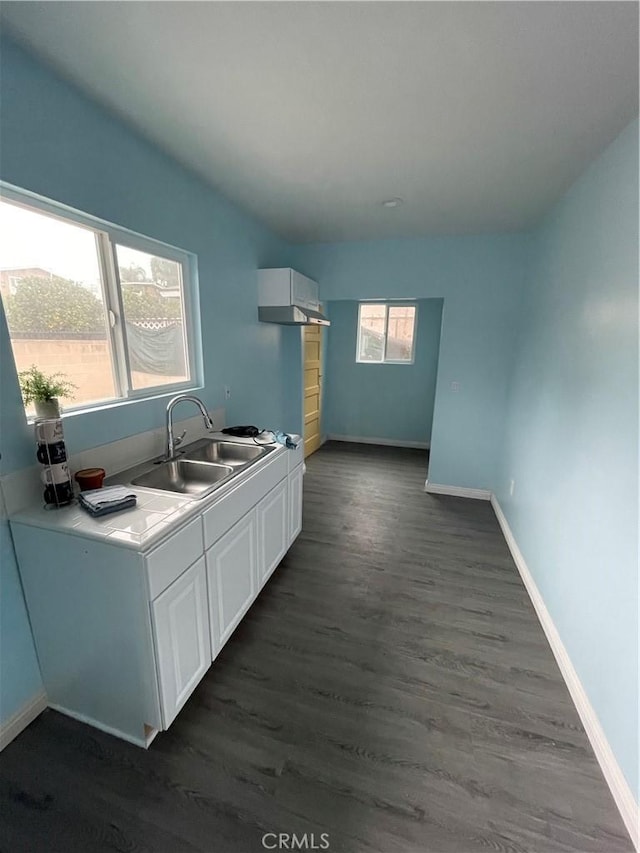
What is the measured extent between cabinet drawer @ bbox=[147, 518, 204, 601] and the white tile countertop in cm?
4

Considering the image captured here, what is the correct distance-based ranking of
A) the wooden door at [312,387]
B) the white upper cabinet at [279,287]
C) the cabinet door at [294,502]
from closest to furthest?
the cabinet door at [294,502], the white upper cabinet at [279,287], the wooden door at [312,387]

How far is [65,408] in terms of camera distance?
5.23 feet

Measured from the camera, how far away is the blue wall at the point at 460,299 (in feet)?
10.7

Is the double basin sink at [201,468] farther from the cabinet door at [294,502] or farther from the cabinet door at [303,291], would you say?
the cabinet door at [303,291]

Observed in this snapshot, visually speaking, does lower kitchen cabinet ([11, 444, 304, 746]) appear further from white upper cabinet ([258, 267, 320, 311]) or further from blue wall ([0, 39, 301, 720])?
white upper cabinet ([258, 267, 320, 311])

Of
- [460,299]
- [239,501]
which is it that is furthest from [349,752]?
[460,299]

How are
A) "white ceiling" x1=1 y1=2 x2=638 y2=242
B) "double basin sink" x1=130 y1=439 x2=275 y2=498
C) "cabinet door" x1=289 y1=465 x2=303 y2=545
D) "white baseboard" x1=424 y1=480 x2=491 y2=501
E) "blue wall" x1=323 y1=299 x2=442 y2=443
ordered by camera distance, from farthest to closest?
"blue wall" x1=323 y1=299 x2=442 y2=443 < "white baseboard" x1=424 y1=480 x2=491 y2=501 < "cabinet door" x1=289 y1=465 x2=303 y2=545 < "double basin sink" x1=130 y1=439 x2=275 y2=498 < "white ceiling" x1=1 y1=2 x2=638 y2=242

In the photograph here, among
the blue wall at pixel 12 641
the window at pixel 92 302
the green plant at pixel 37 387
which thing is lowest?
the blue wall at pixel 12 641

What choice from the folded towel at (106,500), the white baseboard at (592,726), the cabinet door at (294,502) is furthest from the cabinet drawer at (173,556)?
the white baseboard at (592,726)

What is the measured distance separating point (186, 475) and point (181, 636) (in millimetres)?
844

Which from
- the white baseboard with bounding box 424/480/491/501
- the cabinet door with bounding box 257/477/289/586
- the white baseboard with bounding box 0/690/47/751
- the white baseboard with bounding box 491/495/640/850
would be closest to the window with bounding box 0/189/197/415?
the cabinet door with bounding box 257/477/289/586

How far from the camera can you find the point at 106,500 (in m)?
1.37

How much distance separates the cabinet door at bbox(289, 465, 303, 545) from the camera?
8.02ft

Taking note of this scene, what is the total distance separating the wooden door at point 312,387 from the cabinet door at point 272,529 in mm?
2317
